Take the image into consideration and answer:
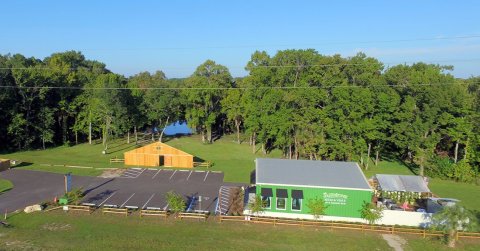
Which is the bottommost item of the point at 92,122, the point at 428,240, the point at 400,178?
the point at 428,240

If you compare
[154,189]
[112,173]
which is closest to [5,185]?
[112,173]

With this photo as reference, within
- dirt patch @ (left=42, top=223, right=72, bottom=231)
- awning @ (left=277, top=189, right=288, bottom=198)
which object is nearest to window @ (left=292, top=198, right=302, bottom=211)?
awning @ (left=277, top=189, right=288, bottom=198)

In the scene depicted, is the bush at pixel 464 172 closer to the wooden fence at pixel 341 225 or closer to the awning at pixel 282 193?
the wooden fence at pixel 341 225

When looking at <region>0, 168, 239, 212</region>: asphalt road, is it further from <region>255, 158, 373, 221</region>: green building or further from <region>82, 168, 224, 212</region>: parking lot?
<region>255, 158, 373, 221</region>: green building

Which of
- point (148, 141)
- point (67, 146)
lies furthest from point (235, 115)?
point (67, 146)

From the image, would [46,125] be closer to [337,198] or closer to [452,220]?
[337,198]

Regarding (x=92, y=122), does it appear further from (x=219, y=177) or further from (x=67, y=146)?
(x=219, y=177)

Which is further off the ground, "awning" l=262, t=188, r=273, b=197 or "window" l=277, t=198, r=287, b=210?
"awning" l=262, t=188, r=273, b=197
